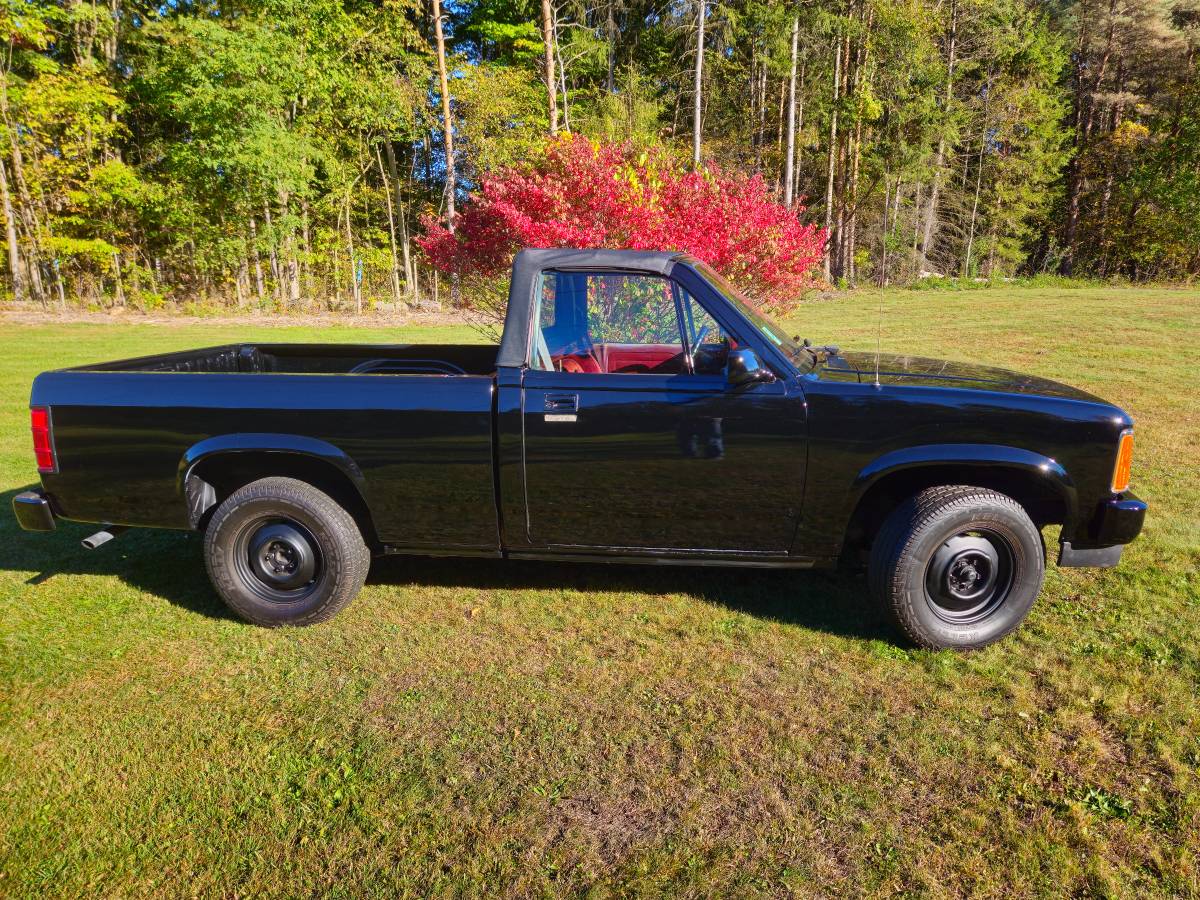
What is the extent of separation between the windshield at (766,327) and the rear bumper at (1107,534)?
1519 millimetres

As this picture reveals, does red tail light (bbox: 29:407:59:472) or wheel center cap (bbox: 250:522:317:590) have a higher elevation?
red tail light (bbox: 29:407:59:472)

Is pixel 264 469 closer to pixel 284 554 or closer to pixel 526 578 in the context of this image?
pixel 284 554

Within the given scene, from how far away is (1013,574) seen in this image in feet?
11.4

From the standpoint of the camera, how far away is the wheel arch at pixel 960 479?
3.34m

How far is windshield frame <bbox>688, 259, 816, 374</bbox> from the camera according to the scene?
142 inches

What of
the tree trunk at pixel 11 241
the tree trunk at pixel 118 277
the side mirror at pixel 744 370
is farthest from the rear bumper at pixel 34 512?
the tree trunk at pixel 118 277

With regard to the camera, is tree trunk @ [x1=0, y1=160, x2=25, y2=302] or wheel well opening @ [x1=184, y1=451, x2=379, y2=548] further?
tree trunk @ [x1=0, y1=160, x2=25, y2=302]

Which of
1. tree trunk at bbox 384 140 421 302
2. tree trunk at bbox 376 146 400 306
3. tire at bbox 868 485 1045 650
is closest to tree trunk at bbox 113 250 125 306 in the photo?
tree trunk at bbox 376 146 400 306

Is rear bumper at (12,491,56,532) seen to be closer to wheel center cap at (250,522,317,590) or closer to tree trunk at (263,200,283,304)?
wheel center cap at (250,522,317,590)

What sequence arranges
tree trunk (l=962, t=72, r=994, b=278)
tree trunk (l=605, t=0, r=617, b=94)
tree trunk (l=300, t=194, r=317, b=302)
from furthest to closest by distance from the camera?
tree trunk (l=962, t=72, r=994, b=278) < tree trunk (l=605, t=0, r=617, b=94) < tree trunk (l=300, t=194, r=317, b=302)

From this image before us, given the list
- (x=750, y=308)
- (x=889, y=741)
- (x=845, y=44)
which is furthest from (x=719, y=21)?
(x=889, y=741)

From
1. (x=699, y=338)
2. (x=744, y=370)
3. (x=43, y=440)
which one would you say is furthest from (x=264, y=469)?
(x=744, y=370)

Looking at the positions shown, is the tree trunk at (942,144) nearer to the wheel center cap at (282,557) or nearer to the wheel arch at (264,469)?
the wheel arch at (264,469)

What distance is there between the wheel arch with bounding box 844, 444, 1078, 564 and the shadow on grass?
1.48ft
